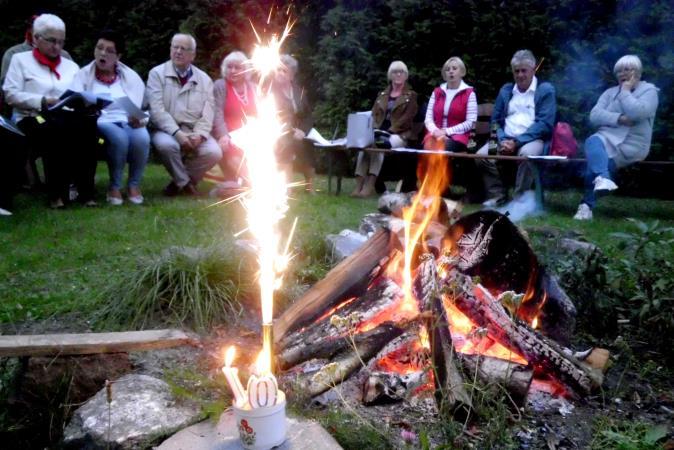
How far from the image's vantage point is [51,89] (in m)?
6.62

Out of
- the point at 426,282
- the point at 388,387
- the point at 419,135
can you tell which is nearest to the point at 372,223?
the point at 426,282

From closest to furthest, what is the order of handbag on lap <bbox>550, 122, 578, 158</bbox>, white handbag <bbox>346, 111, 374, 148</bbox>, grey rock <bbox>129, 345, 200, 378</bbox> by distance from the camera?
1. grey rock <bbox>129, 345, 200, 378</bbox>
2. handbag on lap <bbox>550, 122, 578, 158</bbox>
3. white handbag <bbox>346, 111, 374, 148</bbox>

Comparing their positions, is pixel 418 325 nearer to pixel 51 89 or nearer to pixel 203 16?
pixel 51 89

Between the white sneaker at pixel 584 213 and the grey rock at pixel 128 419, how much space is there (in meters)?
5.45

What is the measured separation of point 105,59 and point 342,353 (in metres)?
5.25

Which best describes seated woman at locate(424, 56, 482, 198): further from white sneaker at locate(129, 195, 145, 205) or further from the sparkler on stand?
the sparkler on stand

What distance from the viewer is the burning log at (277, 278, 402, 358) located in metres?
2.69

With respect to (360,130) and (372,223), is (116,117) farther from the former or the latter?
(372,223)

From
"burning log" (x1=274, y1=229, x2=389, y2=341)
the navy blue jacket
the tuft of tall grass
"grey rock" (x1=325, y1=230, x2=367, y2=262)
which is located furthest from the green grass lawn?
the navy blue jacket

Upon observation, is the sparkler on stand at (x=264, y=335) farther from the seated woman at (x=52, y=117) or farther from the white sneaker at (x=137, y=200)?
the white sneaker at (x=137, y=200)

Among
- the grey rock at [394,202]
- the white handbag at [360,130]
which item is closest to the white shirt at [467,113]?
the white handbag at [360,130]

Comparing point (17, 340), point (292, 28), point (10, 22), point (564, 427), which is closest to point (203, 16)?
point (292, 28)

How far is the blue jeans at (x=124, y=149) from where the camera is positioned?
21.8 feet

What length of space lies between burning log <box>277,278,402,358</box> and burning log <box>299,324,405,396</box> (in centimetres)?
10
